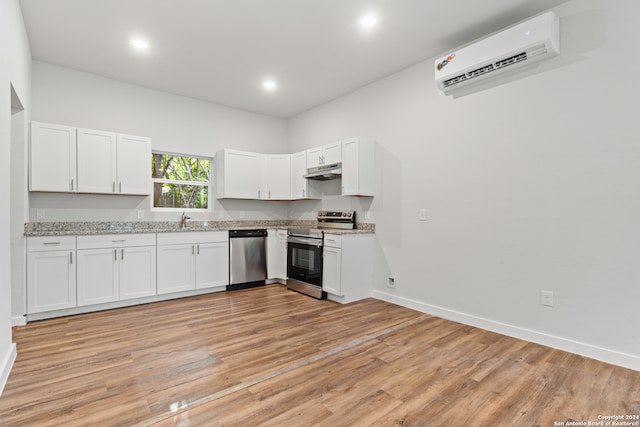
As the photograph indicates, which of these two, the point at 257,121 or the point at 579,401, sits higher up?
the point at 257,121

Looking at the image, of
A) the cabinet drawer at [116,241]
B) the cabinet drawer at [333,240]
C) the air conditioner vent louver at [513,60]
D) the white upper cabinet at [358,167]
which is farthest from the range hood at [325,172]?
the cabinet drawer at [116,241]

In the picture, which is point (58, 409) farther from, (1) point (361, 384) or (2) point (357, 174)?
(2) point (357, 174)

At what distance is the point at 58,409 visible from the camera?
6.04 ft

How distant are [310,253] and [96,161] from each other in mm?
2929

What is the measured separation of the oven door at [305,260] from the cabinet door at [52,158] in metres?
2.85

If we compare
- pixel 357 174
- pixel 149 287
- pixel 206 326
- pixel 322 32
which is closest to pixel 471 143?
pixel 357 174

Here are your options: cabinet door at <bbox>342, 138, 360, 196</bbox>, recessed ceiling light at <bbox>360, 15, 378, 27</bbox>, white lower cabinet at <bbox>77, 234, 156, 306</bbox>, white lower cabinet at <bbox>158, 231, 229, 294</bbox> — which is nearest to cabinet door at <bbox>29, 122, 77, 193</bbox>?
white lower cabinet at <bbox>77, 234, 156, 306</bbox>

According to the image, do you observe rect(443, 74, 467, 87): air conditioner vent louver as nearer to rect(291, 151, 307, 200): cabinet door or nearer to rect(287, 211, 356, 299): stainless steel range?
rect(287, 211, 356, 299): stainless steel range

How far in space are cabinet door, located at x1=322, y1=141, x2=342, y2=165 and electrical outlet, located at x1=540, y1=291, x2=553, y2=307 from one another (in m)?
2.79

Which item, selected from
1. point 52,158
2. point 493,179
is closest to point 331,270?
point 493,179

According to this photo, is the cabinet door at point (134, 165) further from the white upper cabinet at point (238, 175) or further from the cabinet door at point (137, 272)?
the white upper cabinet at point (238, 175)

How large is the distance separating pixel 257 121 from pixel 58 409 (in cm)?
482

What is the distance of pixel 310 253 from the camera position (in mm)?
4512

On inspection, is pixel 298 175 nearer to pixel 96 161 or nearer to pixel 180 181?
pixel 180 181
